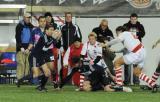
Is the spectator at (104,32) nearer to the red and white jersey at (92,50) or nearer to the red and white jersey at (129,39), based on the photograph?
the red and white jersey at (92,50)

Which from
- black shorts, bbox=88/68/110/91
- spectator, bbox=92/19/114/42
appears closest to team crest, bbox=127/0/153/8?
spectator, bbox=92/19/114/42

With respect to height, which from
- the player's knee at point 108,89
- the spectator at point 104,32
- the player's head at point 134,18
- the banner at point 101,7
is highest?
the banner at point 101,7

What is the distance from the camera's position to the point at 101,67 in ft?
53.8

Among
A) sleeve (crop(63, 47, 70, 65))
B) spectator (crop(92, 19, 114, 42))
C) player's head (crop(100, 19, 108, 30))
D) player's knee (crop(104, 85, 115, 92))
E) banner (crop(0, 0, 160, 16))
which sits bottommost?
player's knee (crop(104, 85, 115, 92))

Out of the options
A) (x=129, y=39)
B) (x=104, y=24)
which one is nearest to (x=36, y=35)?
(x=104, y=24)

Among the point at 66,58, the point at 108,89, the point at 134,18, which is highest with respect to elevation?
the point at 134,18

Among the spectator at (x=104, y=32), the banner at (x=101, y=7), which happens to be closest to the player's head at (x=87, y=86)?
the spectator at (x=104, y=32)

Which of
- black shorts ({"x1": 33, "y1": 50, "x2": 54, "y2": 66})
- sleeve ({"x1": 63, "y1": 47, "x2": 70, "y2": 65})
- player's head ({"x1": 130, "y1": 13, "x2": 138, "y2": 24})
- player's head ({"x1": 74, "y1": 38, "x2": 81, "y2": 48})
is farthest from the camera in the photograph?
player's head ({"x1": 130, "y1": 13, "x2": 138, "y2": 24})

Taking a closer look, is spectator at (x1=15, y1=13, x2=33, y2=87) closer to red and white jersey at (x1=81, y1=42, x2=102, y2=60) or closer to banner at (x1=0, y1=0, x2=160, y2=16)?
banner at (x1=0, y1=0, x2=160, y2=16)

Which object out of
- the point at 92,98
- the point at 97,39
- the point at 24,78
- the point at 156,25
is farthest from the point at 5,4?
the point at 92,98

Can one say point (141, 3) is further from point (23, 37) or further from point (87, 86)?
point (87, 86)

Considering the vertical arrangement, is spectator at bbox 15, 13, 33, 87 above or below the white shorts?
above

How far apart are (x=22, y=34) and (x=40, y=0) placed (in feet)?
6.81

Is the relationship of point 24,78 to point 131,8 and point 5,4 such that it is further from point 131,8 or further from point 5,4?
point 131,8
